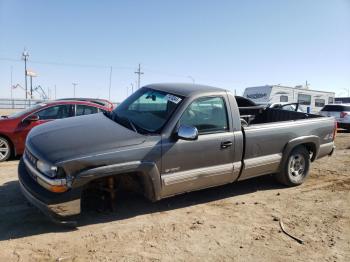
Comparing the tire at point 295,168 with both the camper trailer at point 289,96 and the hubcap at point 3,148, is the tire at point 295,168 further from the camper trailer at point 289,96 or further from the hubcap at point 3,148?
Result: the camper trailer at point 289,96

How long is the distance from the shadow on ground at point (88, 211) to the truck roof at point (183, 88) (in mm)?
1661

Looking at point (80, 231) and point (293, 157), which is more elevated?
point (293, 157)

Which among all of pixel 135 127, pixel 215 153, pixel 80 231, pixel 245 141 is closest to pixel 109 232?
pixel 80 231

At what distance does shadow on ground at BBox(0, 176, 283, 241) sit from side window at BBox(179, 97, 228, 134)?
3.97 ft

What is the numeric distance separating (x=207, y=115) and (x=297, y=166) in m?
2.45

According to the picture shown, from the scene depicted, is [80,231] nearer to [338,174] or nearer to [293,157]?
[293,157]

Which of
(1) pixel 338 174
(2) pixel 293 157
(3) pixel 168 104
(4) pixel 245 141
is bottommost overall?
(1) pixel 338 174

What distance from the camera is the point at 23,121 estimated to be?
8188 millimetres

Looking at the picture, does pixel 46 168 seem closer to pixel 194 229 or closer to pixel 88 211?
pixel 88 211

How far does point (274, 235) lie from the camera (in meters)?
4.48

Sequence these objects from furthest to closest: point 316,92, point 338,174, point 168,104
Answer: point 316,92
point 338,174
point 168,104

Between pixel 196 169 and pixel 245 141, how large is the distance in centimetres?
100

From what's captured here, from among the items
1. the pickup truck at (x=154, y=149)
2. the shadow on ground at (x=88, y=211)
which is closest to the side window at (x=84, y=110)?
the shadow on ground at (x=88, y=211)

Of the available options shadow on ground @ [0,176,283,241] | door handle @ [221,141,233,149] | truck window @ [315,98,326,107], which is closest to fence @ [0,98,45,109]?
Answer: truck window @ [315,98,326,107]
